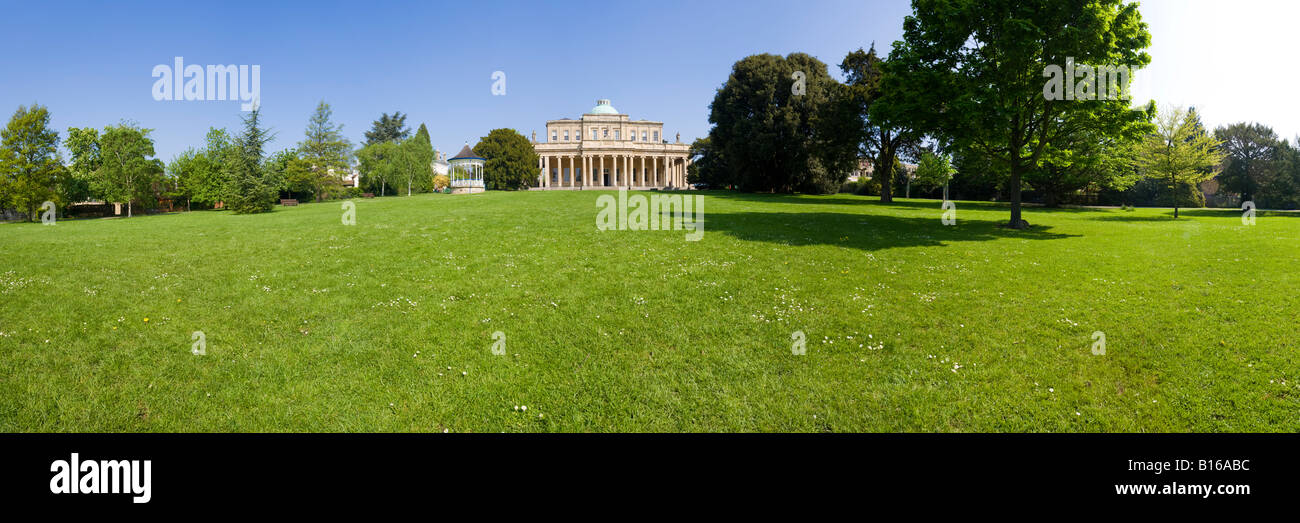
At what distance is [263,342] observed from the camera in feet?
26.9

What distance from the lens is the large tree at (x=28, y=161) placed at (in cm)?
3962

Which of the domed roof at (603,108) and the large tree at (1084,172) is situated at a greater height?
the domed roof at (603,108)

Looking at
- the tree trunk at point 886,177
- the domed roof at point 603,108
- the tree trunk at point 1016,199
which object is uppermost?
the domed roof at point 603,108

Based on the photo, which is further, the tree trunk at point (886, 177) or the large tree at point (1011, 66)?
the tree trunk at point (886, 177)

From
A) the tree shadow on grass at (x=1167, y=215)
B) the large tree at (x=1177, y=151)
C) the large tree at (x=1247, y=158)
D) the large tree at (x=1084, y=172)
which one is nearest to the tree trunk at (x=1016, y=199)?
the large tree at (x=1084, y=172)

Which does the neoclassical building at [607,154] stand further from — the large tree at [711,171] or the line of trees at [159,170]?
the line of trees at [159,170]

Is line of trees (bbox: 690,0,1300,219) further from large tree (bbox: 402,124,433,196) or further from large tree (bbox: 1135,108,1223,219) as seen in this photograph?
large tree (bbox: 402,124,433,196)

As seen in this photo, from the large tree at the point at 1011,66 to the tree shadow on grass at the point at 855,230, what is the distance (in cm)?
353

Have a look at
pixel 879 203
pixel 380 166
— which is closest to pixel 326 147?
pixel 380 166

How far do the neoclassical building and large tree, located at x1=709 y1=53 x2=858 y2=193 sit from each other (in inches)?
2081
